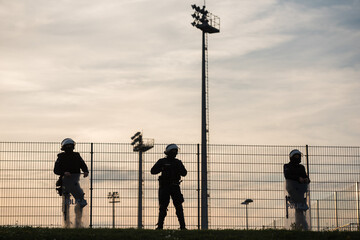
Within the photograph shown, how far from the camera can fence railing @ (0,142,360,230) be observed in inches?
723

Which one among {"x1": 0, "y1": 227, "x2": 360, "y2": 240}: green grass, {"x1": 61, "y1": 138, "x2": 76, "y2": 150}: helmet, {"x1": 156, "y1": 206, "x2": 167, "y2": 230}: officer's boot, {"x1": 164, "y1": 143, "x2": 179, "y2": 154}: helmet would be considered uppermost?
{"x1": 61, "y1": 138, "x2": 76, "y2": 150}: helmet

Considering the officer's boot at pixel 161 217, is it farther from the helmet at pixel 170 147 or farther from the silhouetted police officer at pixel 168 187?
the helmet at pixel 170 147

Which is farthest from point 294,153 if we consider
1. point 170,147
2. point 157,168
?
point 157,168

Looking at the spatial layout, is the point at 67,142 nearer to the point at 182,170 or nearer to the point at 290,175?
the point at 182,170

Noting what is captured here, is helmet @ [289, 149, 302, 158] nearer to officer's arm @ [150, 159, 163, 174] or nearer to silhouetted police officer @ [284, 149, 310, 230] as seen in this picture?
silhouetted police officer @ [284, 149, 310, 230]

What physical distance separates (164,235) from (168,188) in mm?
2934

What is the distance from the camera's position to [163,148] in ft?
61.7

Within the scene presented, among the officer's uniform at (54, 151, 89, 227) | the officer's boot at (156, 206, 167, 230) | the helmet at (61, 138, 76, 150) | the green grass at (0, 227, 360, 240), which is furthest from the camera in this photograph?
the officer's boot at (156, 206, 167, 230)

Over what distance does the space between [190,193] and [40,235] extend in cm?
540

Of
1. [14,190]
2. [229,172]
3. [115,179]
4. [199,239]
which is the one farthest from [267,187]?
[14,190]

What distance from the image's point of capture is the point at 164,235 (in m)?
14.5

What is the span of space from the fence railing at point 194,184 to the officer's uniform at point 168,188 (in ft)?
1.61

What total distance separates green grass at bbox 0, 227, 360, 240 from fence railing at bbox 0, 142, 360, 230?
9.64 ft

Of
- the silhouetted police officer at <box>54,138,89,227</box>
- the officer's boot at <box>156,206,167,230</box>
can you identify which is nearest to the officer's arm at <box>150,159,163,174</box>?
the officer's boot at <box>156,206,167,230</box>
